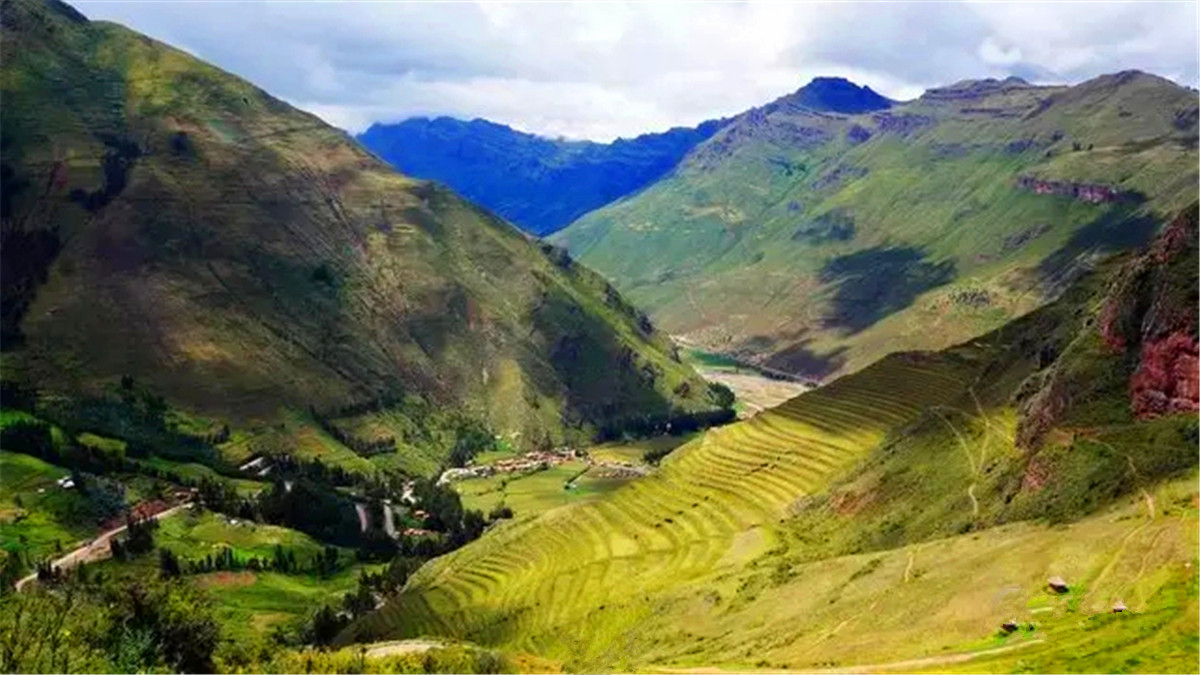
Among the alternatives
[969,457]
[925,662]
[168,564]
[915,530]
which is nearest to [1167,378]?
[969,457]

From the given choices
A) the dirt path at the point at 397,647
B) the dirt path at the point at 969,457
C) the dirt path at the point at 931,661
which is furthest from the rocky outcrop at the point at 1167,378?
the dirt path at the point at 397,647

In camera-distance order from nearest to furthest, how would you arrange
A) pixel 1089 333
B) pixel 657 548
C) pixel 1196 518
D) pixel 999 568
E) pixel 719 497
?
pixel 1196 518 → pixel 999 568 → pixel 1089 333 → pixel 657 548 → pixel 719 497

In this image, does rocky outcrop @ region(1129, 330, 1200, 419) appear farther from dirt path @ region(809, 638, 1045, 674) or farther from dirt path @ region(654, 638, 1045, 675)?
dirt path @ region(654, 638, 1045, 675)

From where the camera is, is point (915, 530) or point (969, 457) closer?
point (915, 530)

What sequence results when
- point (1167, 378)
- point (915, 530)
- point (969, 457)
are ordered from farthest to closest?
1. point (969, 457)
2. point (915, 530)
3. point (1167, 378)

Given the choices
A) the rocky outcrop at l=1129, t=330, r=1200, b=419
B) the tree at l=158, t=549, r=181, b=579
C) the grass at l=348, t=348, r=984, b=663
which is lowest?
the tree at l=158, t=549, r=181, b=579

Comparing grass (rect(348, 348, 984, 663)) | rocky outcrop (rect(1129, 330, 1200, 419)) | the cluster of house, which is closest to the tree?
grass (rect(348, 348, 984, 663))

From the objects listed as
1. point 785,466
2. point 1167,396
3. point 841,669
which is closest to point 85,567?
point 785,466

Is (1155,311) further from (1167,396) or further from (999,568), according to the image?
(999,568)

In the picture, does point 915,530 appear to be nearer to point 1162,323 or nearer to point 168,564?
point 1162,323
